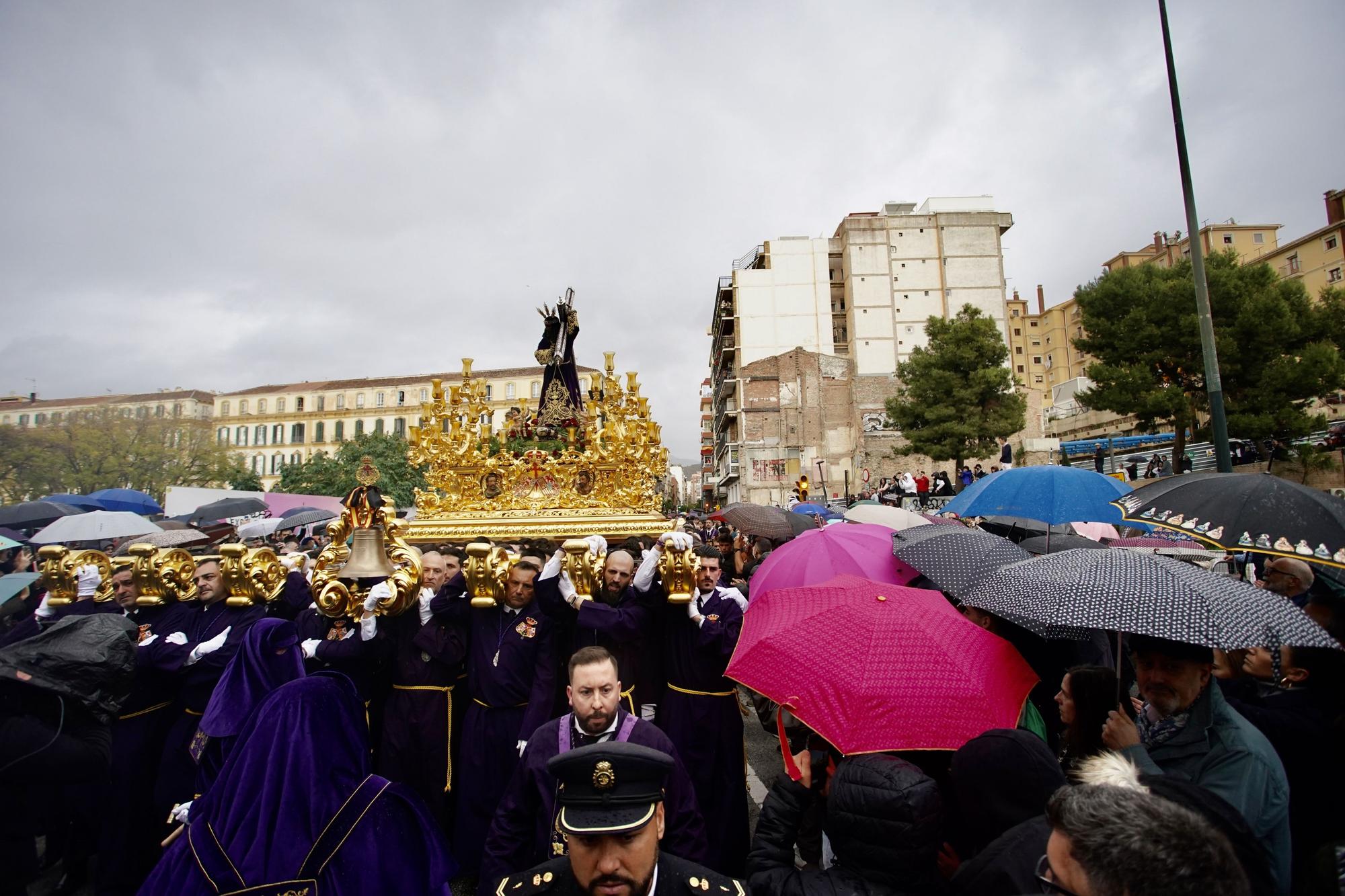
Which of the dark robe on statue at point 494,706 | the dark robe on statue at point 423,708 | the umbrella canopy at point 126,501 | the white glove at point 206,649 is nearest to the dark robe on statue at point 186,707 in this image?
the white glove at point 206,649

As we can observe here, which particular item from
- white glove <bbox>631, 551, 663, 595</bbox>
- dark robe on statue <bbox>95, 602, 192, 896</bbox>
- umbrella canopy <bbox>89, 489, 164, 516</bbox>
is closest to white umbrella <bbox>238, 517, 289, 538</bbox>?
umbrella canopy <bbox>89, 489, 164, 516</bbox>

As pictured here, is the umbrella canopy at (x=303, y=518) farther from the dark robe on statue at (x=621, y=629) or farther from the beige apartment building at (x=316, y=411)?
the beige apartment building at (x=316, y=411)

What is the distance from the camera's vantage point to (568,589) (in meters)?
4.21

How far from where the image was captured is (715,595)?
4.39 meters

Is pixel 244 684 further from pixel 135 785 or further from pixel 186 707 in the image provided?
pixel 135 785

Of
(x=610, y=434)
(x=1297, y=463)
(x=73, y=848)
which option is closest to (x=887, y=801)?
(x=73, y=848)

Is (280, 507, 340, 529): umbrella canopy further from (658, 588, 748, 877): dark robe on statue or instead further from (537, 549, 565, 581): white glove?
(658, 588, 748, 877): dark robe on statue

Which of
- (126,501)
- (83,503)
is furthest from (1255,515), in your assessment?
(126,501)

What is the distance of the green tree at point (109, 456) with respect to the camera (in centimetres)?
2431

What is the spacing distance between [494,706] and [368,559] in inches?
48.9

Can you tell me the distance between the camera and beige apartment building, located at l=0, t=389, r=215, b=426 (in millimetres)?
33594

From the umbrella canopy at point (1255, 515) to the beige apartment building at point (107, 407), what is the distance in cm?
3908

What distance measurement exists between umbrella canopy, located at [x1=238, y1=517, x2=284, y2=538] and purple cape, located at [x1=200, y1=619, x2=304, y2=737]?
39.0 ft

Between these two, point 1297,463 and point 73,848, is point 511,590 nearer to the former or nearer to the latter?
point 73,848
